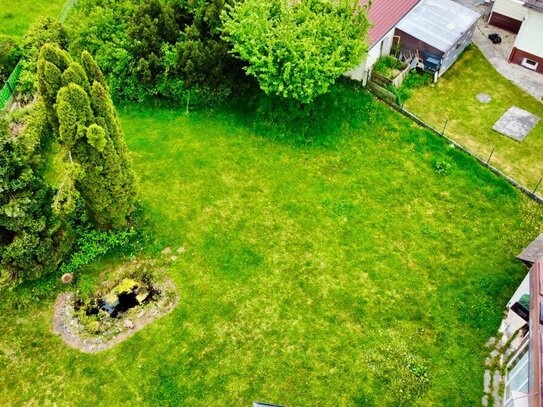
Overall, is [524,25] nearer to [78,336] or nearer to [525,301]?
[525,301]

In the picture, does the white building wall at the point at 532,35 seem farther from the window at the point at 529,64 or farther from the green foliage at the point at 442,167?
the green foliage at the point at 442,167

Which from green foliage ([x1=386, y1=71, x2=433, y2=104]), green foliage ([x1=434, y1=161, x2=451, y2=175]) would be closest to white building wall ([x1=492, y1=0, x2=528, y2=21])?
green foliage ([x1=386, y1=71, x2=433, y2=104])

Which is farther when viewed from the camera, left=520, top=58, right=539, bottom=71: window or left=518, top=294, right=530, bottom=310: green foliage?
left=520, top=58, right=539, bottom=71: window

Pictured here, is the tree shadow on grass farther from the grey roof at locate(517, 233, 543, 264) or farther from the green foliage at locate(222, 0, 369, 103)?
the grey roof at locate(517, 233, 543, 264)

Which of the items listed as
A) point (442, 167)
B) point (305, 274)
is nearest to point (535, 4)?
point (442, 167)

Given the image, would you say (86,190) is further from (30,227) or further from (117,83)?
(117,83)

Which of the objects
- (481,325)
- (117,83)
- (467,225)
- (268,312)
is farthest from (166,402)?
(117,83)
